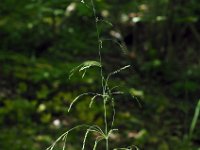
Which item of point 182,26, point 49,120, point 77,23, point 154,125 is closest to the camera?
point 49,120

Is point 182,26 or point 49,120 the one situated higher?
point 182,26

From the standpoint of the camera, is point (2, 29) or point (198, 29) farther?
point (198, 29)

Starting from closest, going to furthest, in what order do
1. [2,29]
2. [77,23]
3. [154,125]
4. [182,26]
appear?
[154,125], [2,29], [182,26], [77,23]

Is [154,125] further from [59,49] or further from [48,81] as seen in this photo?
[59,49]

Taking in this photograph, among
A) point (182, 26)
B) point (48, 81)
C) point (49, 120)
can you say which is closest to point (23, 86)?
point (48, 81)

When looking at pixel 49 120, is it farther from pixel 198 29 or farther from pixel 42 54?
pixel 198 29

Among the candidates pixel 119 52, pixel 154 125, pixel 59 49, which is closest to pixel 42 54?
pixel 59 49

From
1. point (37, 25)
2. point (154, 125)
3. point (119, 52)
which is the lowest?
point (154, 125)
